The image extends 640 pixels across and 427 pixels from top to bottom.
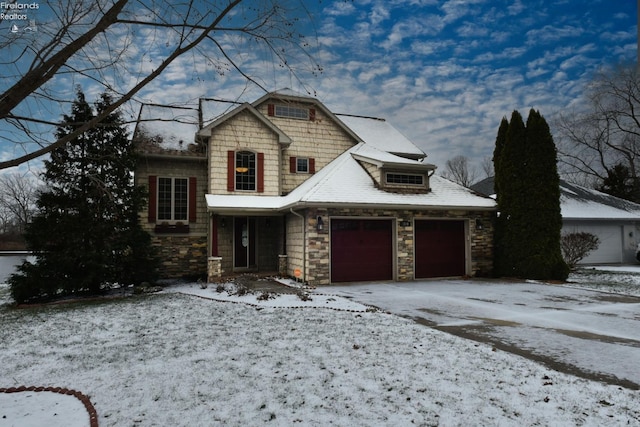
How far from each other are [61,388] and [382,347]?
389 cm

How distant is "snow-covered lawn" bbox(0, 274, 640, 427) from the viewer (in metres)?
3.55

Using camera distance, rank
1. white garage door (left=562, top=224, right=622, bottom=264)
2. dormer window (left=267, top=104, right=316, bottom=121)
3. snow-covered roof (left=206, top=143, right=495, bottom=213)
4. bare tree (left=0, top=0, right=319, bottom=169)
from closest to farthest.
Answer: bare tree (left=0, top=0, right=319, bottom=169), snow-covered roof (left=206, top=143, right=495, bottom=213), dormer window (left=267, top=104, right=316, bottom=121), white garage door (left=562, top=224, right=622, bottom=264)

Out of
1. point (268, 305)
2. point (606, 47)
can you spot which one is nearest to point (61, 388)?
point (268, 305)

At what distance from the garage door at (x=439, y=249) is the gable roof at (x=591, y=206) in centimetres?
825

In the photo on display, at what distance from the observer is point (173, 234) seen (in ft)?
49.2

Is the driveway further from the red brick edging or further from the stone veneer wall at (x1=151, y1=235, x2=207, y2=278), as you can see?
the stone veneer wall at (x1=151, y1=235, x2=207, y2=278)

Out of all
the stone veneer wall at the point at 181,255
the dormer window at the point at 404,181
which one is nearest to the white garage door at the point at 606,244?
the dormer window at the point at 404,181

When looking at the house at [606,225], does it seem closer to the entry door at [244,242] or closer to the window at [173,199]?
the entry door at [244,242]

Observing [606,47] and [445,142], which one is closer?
[606,47]

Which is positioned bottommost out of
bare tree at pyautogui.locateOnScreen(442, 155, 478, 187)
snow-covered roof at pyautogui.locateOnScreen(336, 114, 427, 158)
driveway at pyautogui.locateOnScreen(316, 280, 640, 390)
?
driveway at pyautogui.locateOnScreen(316, 280, 640, 390)

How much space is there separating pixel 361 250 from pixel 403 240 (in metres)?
1.56

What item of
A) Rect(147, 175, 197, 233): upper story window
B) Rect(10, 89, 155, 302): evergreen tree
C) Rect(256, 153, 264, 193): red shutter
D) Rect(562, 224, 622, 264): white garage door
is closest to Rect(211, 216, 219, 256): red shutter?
Rect(147, 175, 197, 233): upper story window

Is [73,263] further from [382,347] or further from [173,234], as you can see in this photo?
[382,347]

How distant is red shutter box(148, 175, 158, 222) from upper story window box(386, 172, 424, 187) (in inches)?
338
